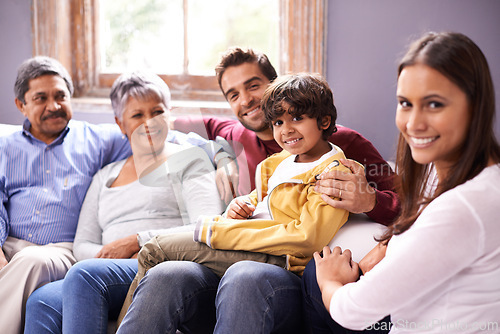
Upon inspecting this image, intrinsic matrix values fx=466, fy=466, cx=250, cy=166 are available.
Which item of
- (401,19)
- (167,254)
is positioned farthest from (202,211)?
(401,19)

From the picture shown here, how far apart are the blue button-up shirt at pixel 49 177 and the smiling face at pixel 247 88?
0.57 metres

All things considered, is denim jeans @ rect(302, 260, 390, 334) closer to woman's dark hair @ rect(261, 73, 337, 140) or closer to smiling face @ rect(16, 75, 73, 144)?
woman's dark hair @ rect(261, 73, 337, 140)

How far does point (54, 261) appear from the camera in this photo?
1.73 metres

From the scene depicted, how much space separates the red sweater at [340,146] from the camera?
4.69ft

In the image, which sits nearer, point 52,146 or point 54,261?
point 54,261

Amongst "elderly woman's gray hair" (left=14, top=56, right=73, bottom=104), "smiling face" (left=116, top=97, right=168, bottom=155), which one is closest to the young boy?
"smiling face" (left=116, top=97, right=168, bottom=155)

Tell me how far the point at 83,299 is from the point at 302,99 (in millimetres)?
892

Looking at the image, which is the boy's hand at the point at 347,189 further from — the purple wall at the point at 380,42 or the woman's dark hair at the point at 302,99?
the purple wall at the point at 380,42

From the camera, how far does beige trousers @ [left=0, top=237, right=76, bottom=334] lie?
159 cm

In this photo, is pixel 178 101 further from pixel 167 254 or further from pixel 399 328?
pixel 399 328

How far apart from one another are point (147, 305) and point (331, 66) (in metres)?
1.47

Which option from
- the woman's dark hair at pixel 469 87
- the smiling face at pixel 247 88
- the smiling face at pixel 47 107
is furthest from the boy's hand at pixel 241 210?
the smiling face at pixel 47 107

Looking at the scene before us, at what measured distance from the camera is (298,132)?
1413mm

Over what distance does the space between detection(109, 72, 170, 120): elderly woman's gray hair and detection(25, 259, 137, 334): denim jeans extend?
67 cm
